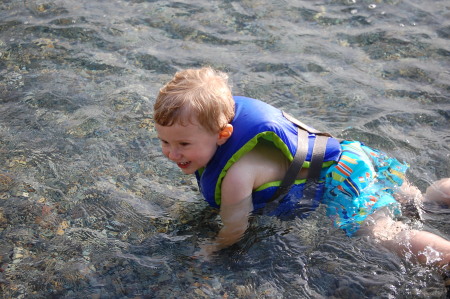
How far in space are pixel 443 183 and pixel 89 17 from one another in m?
4.67

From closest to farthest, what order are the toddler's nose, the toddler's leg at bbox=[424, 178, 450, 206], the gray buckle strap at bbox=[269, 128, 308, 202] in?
the toddler's nose, the gray buckle strap at bbox=[269, 128, 308, 202], the toddler's leg at bbox=[424, 178, 450, 206]

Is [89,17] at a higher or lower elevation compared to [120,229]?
higher

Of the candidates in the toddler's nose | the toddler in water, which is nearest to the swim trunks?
the toddler in water

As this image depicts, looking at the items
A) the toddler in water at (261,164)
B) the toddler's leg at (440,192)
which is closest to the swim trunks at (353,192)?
the toddler in water at (261,164)

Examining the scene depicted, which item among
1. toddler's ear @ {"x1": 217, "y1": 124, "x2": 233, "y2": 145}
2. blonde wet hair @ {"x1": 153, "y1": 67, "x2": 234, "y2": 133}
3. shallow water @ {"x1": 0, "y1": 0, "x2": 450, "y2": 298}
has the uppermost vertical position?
blonde wet hair @ {"x1": 153, "y1": 67, "x2": 234, "y2": 133}

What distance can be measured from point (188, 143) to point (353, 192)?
1213 mm

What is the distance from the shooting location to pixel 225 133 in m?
3.71

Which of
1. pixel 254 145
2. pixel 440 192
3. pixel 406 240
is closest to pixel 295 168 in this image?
pixel 254 145

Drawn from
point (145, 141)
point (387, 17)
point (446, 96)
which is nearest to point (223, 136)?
point (145, 141)

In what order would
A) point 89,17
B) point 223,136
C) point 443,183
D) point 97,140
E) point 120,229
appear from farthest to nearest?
point 89,17 < point 97,140 < point 443,183 < point 120,229 < point 223,136

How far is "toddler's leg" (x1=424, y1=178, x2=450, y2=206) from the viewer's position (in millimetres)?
4258

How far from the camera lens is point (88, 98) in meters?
5.53

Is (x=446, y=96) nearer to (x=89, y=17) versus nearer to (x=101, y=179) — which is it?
(x=101, y=179)

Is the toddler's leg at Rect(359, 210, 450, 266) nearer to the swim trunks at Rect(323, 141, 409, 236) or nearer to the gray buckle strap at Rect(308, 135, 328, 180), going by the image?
the swim trunks at Rect(323, 141, 409, 236)
